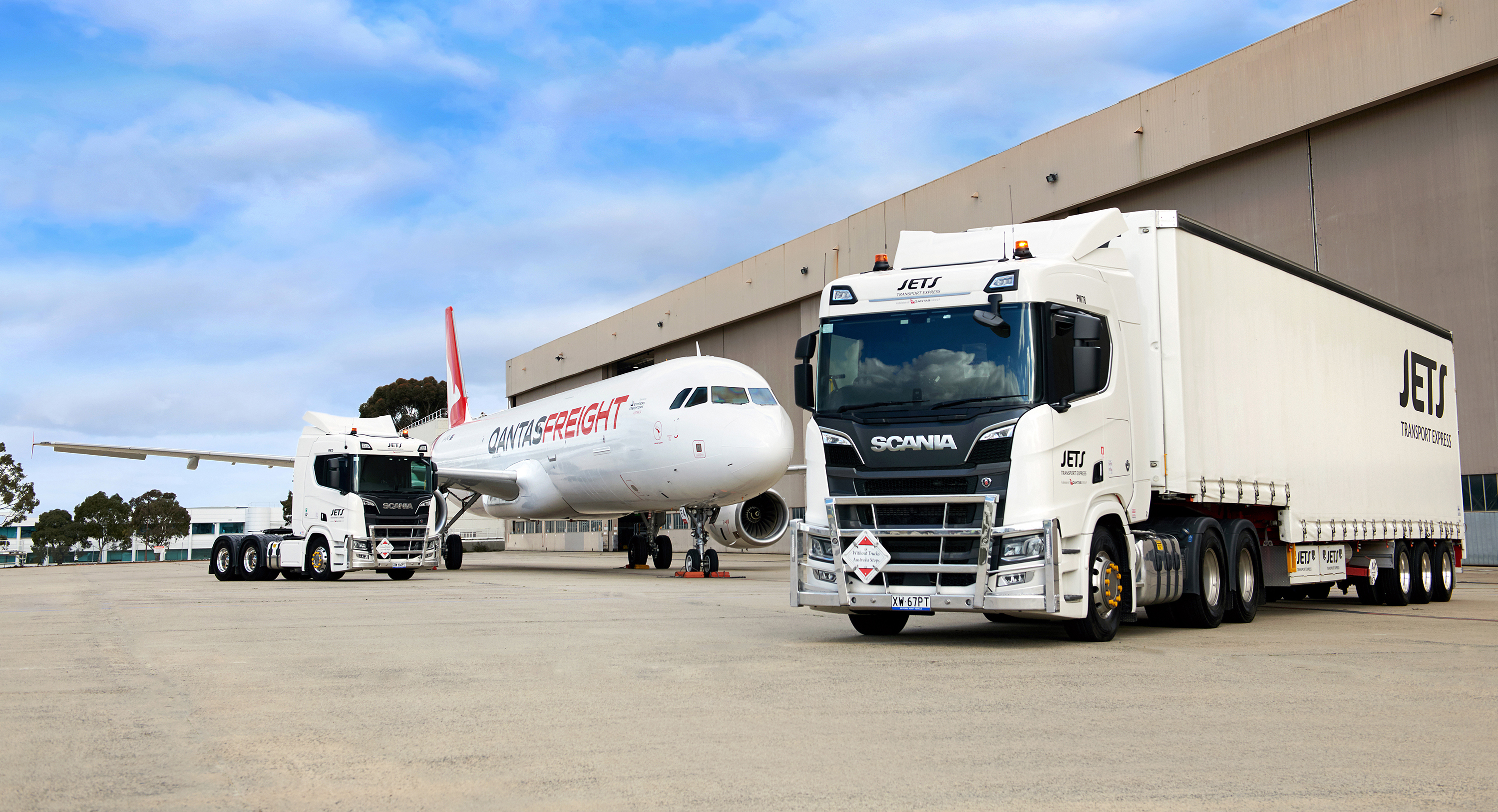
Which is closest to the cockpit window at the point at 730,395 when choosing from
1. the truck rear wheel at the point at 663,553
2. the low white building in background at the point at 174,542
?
the truck rear wheel at the point at 663,553

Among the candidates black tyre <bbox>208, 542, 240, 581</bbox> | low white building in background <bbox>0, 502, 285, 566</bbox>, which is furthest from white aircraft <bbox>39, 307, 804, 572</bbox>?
low white building in background <bbox>0, 502, 285, 566</bbox>

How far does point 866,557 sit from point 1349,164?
20276mm

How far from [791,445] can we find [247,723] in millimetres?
15035

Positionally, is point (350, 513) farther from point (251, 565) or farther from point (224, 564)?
point (224, 564)

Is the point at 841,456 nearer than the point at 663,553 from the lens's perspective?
Yes

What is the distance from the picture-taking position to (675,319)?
48438mm

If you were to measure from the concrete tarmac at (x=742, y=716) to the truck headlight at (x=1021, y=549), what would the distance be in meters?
0.71

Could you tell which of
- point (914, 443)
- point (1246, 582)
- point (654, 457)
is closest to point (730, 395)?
point (654, 457)

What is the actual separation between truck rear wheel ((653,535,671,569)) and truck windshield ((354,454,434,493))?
515cm

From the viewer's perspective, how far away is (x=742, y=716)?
19.4ft

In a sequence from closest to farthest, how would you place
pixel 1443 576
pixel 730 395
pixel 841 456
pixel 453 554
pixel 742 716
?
1. pixel 742 716
2. pixel 841 456
3. pixel 1443 576
4. pixel 730 395
5. pixel 453 554

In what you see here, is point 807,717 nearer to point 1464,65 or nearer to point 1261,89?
point 1464,65

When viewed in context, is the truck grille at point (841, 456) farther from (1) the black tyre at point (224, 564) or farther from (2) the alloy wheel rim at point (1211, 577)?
(1) the black tyre at point (224, 564)

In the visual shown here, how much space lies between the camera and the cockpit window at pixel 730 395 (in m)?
20.3
